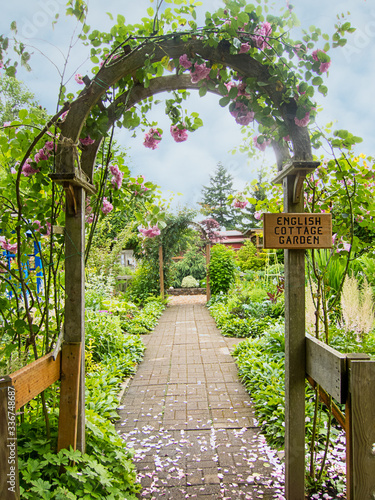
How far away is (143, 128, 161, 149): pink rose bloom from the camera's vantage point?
7.93ft

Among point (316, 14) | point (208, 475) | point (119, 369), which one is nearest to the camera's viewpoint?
point (316, 14)

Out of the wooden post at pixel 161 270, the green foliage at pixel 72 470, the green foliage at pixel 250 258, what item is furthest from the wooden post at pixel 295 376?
the green foliage at pixel 250 258

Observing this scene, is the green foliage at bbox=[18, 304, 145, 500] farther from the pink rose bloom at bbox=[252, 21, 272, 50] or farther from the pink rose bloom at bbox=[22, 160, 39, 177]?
the pink rose bloom at bbox=[252, 21, 272, 50]

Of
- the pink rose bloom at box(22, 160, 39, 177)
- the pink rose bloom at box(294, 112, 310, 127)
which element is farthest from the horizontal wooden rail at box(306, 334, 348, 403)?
the pink rose bloom at box(22, 160, 39, 177)

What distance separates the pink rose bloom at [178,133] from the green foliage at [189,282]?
10.9 m

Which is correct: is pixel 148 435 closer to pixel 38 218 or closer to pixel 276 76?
pixel 38 218

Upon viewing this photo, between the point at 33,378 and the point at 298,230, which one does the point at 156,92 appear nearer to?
the point at 298,230

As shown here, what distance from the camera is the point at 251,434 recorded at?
265cm

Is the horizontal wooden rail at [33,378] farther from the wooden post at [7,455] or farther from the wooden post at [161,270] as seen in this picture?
the wooden post at [161,270]

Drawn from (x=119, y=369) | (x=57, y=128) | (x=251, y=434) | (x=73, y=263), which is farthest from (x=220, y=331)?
(x=57, y=128)

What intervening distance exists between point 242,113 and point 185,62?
0.40m

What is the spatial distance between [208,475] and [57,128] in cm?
223

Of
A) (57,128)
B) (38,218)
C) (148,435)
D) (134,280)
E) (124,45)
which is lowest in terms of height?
(148,435)

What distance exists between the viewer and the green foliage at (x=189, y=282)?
13.0 metres
